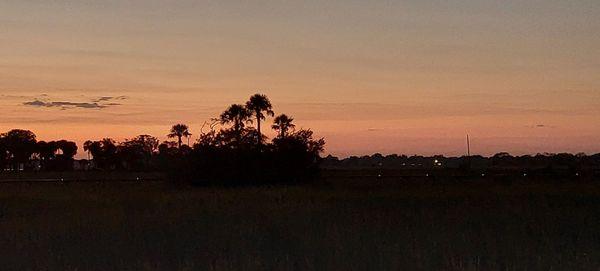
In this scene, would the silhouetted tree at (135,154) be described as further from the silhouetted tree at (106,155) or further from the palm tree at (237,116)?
the palm tree at (237,116)

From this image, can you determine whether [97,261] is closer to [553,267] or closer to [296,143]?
[553,267]

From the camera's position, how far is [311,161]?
6812 cm

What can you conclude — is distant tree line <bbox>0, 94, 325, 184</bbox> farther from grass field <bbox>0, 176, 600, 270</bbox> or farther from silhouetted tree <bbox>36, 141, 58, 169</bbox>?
silhouetted tree <bbox>36, 141, 58, 169</bbox>

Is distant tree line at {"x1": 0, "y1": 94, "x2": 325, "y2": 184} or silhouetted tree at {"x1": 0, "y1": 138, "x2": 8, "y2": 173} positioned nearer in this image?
distant tree line at {"x1": 0, "y1": 94, "x2": 325, "y2": 184}

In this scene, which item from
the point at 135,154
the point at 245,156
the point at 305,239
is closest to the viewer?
the point at 305,239

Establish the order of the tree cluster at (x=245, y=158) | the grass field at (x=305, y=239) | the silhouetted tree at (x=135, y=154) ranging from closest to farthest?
the grass field at (x=305, y=239), the tree cluster at (x=245, y=158), the silhouetted tree at (x=135, y=154)

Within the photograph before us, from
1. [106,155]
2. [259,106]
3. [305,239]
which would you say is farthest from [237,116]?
[106,155]

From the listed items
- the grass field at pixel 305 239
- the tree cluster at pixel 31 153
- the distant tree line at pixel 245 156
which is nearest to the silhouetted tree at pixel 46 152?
the tree cluster at pixel 31 153

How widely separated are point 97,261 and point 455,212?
14.5 meters

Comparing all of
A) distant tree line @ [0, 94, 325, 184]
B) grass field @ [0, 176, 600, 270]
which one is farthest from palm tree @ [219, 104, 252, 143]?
grass field @ [0, 176, 600, 270]

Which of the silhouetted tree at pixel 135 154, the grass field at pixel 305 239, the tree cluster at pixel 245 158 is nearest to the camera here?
the grass field at pixel 305 239

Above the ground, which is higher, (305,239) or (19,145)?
(19,145)

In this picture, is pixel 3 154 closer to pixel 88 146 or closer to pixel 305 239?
pixel 88 146

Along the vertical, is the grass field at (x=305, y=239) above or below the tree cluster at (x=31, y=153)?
below
